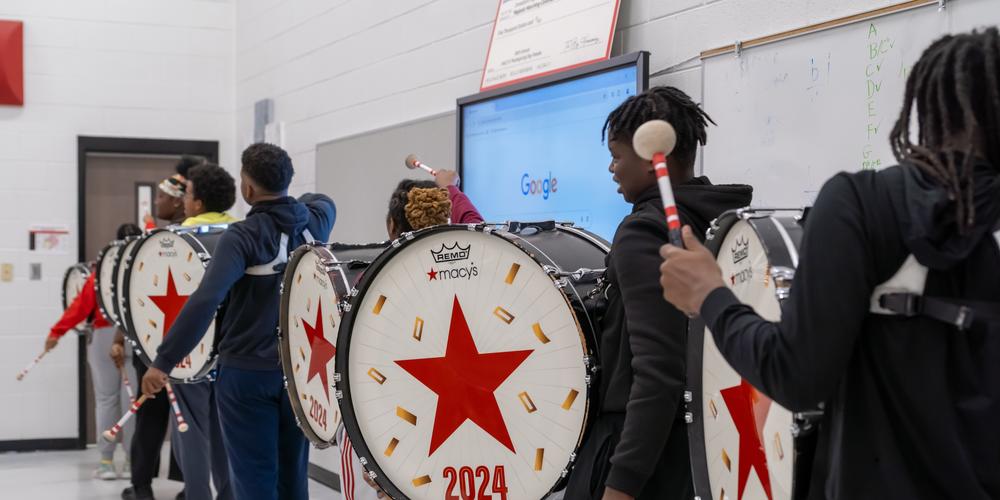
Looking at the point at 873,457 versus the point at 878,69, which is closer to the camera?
the point at 873,457

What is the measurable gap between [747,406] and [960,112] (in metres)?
0.59

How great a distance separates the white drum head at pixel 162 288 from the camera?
3924 mm

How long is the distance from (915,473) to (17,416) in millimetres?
7029

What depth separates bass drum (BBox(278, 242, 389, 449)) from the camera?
2.84 meters

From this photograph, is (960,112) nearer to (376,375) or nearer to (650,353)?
(650,353)

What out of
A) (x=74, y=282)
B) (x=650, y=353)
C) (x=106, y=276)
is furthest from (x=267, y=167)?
(x=74, y=282)

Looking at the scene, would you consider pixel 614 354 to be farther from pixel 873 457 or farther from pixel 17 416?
pixel 17 416

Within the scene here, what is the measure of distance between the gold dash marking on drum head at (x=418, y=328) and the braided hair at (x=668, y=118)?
0.64 metres

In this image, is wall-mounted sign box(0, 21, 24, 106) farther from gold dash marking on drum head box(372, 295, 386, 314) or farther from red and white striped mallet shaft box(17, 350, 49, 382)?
gold dash marking on drum head box(372, 295, 386, 314)

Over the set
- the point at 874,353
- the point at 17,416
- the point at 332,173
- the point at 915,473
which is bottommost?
the point at 17,416

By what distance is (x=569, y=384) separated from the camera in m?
2.08

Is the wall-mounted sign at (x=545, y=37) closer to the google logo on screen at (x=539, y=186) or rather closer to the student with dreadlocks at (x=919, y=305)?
the google logo on screen at (x=539, y=186)

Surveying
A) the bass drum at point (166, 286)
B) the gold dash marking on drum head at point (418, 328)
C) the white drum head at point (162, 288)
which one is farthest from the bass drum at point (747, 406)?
the white drum head at point (162, 288)

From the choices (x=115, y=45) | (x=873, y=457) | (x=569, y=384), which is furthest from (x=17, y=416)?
(x=873, y=457)
